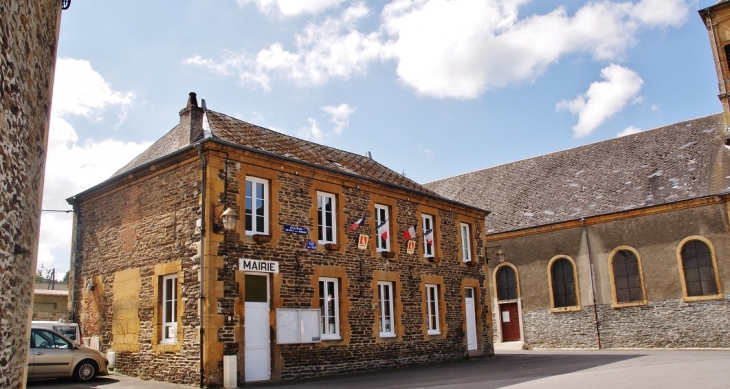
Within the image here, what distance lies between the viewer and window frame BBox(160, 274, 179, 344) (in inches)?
527

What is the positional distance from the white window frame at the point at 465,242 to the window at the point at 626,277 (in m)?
7.04

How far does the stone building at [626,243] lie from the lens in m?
22.3

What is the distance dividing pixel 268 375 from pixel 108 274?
5360 millimetres

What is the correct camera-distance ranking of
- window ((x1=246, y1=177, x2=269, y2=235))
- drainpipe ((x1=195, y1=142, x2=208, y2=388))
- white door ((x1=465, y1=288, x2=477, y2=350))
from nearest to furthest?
drainpipe ((x1=195, y1=142, x2=208, y2=388)) → window ((x1=246, y1=177, x2=269, y2=235)) → white door ((x1=465, y1=288, x2=477, y2=350))

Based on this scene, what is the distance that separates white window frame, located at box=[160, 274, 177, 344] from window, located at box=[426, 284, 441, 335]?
8.15 m

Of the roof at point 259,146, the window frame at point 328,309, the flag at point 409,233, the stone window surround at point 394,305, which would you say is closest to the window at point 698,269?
the roof at point 259,146

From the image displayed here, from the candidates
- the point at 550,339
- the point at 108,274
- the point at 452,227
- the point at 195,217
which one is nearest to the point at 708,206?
the point at 550,339

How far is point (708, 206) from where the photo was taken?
22422mm

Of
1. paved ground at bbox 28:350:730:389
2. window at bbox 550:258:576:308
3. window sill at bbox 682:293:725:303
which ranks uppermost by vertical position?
window at bbox 550:258:576:308

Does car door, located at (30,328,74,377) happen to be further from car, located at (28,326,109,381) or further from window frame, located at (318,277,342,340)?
window frame, located at (318,277,342,340)

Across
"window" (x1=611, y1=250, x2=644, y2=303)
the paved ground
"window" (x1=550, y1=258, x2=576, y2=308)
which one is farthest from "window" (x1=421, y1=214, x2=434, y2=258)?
"window" (x1=611, y1=250, x2=644, y2=303)

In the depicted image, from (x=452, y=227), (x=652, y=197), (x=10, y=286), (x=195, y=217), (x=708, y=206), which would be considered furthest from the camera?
(x=652, y=197)

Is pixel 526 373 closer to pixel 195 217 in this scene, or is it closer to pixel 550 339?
pixel 195 217

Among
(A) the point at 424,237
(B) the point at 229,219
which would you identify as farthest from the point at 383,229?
(B) the point at 229,219
